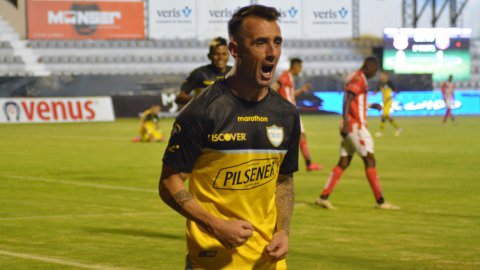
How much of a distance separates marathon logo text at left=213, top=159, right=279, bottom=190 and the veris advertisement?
3671 centimetres

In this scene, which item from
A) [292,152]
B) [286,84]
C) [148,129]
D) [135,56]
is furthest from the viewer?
[135,56]

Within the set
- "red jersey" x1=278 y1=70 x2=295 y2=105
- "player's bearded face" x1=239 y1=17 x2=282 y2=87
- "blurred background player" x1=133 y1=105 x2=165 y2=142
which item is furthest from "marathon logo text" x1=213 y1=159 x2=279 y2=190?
"blurred background player" x1=133 y1=105 x2=165 y2=142

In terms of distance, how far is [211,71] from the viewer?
915 centimetres

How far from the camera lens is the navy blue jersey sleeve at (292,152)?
3114 mm

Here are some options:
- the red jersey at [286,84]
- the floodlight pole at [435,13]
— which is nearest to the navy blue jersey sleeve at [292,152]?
the red jersey at [286,84]

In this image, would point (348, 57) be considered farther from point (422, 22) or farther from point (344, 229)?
point (344, 229)

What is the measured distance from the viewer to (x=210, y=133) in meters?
2.86

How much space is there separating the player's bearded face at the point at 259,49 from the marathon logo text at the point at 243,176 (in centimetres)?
36

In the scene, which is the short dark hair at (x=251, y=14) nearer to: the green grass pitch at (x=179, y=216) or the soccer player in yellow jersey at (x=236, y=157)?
the soccer player in yellow jersey at (x=236, y=157)

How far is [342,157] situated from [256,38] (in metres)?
6.30

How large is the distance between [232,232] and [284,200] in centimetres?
53

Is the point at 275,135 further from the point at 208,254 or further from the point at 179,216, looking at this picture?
the point at 179,216

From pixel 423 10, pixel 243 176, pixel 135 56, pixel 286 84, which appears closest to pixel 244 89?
pixel 243 176

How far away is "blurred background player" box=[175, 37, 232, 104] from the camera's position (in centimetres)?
870
